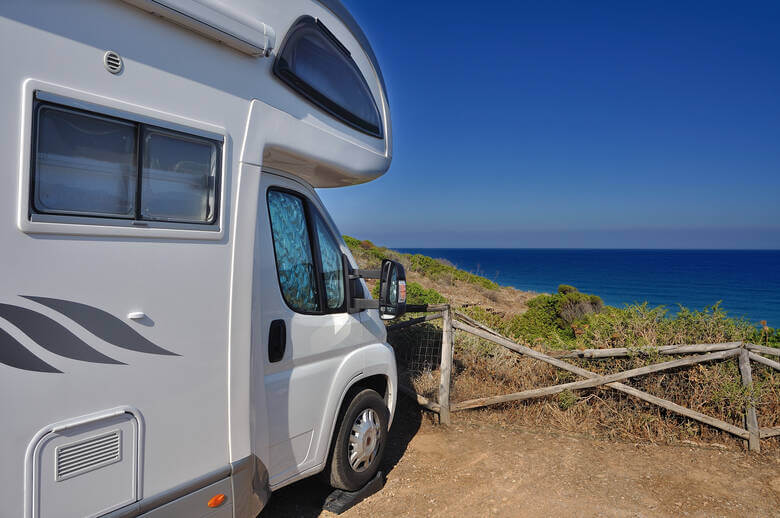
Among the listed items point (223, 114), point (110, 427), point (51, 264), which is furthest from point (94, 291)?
point (223, 114)

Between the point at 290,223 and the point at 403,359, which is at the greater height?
the point at 290,223

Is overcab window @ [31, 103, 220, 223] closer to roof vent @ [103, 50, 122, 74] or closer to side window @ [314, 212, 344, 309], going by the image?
roof vent @ [103, 50, 122, 74]

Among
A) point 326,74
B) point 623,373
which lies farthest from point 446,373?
point 326,74

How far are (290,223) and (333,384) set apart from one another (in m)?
1.19

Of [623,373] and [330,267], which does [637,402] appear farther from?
[330,267]

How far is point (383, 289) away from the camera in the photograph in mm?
3736

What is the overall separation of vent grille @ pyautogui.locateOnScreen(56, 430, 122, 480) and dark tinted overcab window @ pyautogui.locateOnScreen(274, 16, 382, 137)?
6.75 feet

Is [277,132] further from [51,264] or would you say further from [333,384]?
[333,384]

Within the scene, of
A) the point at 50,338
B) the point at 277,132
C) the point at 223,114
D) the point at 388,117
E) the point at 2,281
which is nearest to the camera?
the point at 2,281

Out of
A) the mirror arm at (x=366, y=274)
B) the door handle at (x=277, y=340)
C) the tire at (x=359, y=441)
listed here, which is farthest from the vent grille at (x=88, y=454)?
the mirror arm at (x=366, y=274)

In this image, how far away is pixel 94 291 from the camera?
2.08m

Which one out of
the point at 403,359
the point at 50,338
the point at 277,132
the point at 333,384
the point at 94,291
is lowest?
the point at 403,359

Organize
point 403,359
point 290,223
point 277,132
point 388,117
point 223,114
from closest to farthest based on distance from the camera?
point 223,114, point 277,132, point 290,223, point 388,117, point 403,359

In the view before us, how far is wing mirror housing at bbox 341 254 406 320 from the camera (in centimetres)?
376
